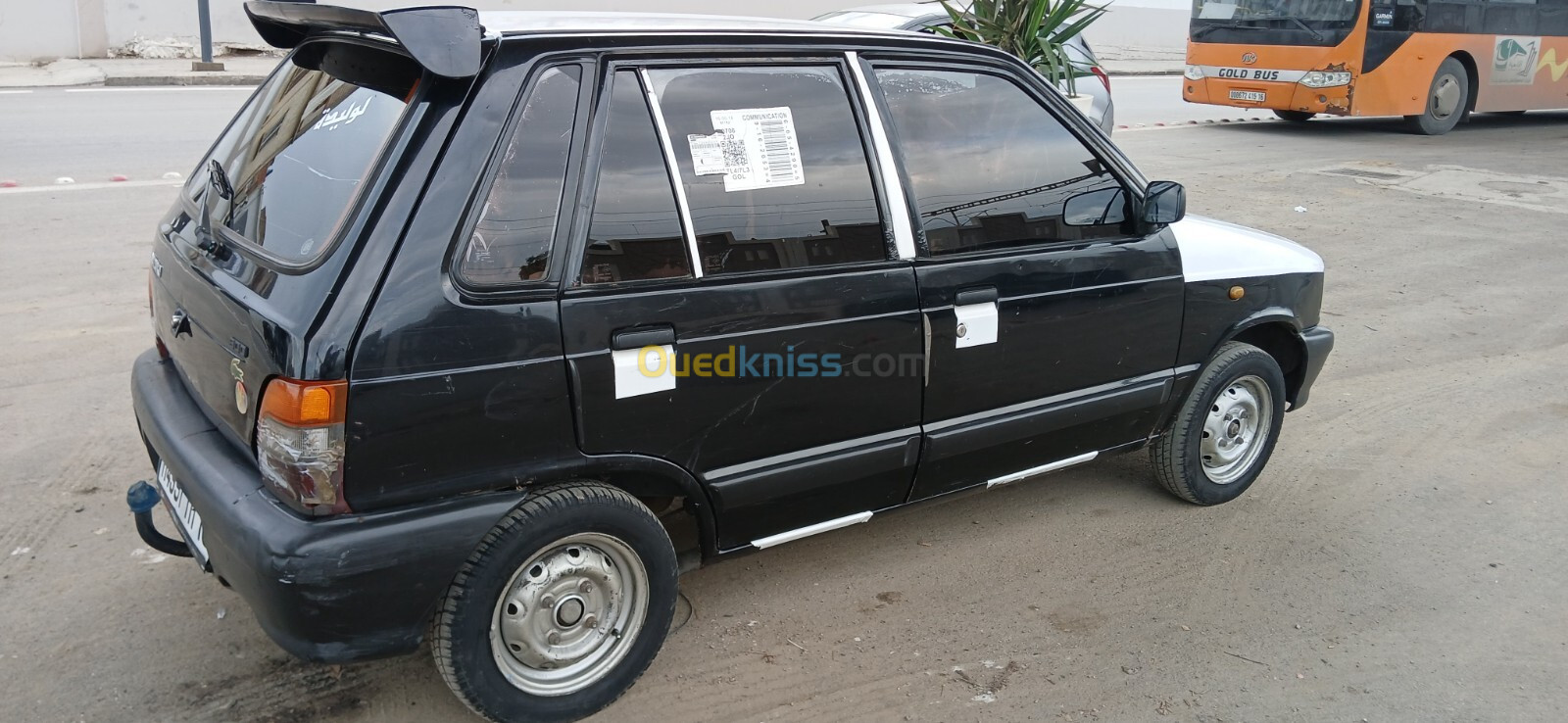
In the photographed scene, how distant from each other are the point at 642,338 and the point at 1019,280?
131cm

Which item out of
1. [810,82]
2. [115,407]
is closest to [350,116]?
[810,82]

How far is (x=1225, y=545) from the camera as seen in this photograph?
13.6 ft

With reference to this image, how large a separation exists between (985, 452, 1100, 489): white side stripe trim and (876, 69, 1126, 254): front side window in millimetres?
786

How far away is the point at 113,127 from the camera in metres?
11.5

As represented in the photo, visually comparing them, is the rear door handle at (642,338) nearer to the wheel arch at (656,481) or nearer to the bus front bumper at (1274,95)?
the wheel arch at (656,481)

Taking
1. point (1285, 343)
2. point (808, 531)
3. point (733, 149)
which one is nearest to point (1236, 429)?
point (1285, 343)

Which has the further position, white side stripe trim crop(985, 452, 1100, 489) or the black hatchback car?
white side stripe trim crop(985, 452, 1100, 489)

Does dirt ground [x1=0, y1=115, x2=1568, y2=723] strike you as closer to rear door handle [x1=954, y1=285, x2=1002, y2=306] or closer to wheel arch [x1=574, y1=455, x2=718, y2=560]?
wheel arch [x1=574, y1=455, x2=718, y2=560]

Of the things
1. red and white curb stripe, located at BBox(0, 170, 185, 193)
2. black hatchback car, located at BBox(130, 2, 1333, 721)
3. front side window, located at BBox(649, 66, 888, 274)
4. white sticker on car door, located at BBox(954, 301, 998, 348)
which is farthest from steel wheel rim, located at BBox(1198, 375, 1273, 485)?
red and white curb stripe, located at BBox(0, 170, 185, 193)

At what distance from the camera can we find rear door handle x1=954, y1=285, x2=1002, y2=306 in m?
3.40

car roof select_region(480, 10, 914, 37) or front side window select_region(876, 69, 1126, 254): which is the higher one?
car roof select_region(480, 10, 914, 37)

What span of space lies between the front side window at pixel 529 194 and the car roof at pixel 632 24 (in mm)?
167

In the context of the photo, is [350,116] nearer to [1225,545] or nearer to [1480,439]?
[1225,545]

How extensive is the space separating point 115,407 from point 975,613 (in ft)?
12.0
